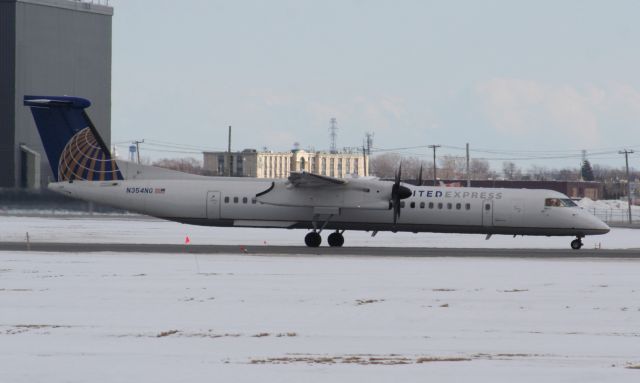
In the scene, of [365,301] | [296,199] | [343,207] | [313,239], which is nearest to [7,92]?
[296,199]

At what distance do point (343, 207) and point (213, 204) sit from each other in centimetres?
511

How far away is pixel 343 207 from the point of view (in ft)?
124

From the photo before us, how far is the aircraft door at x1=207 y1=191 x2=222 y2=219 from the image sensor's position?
3778 centimetres

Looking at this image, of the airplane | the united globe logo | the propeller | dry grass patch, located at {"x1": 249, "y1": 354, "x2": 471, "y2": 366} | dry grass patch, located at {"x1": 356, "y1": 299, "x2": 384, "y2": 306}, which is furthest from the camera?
the united globe logo

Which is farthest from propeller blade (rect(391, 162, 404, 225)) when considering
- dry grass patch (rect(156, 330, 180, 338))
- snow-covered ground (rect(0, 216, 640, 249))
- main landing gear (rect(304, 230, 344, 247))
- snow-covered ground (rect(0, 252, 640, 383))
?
dry grass patch (rect(156, 330, 180, 338))

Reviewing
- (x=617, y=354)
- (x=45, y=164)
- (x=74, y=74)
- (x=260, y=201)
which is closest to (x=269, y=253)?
(x=260, y=201)

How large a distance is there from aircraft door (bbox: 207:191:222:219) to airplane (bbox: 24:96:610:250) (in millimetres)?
39

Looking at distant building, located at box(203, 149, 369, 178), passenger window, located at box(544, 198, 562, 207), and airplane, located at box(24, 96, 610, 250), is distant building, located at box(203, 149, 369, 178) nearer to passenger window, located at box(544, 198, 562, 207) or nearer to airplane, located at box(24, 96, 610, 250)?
airplane, located at box(24, 96, 610, 250)

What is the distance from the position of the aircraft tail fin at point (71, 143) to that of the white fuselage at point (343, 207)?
1.54 feet

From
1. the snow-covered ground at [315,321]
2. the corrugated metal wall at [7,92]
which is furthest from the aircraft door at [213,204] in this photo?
the corrugated metal wall at [7,92]

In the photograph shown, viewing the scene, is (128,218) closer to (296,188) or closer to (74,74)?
(74,74)

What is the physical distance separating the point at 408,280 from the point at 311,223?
12568 millimetres

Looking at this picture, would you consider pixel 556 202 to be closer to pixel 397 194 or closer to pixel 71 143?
pixel 397 194

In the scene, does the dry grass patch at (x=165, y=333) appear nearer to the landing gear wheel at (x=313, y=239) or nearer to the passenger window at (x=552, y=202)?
the landing gear wheel at (x=313, y=239)
